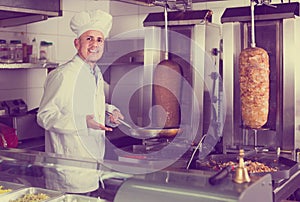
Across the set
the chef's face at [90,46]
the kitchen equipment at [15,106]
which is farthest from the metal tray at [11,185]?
the kitchen equipment at [15,106]

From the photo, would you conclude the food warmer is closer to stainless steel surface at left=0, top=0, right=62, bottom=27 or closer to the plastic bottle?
stainless steel surface at left=0, top=0, right=62, bottom=27

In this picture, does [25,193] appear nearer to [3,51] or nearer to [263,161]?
[263,161]

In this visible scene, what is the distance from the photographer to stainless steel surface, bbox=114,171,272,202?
0.97m

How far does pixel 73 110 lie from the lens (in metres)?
2.36

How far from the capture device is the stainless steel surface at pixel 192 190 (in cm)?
97

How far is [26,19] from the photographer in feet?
8.19

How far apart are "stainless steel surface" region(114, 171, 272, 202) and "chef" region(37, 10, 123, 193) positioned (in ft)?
3.09

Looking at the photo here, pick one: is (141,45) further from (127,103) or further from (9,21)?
(9,21)

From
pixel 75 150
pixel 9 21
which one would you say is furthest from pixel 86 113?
pixel 9 21

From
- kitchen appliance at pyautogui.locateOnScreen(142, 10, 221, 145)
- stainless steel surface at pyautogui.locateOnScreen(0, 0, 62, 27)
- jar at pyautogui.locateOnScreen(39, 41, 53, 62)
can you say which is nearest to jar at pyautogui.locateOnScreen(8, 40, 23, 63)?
jar at pyautogui.locateOnScreen(39, 41, 53, 62)

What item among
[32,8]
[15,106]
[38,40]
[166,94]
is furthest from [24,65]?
[166,94]

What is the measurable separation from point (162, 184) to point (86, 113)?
4.74 feet

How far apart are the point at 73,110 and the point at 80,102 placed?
0.09 m

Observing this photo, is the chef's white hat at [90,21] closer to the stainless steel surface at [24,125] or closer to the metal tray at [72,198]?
the stainless steel surface at [24,125]
